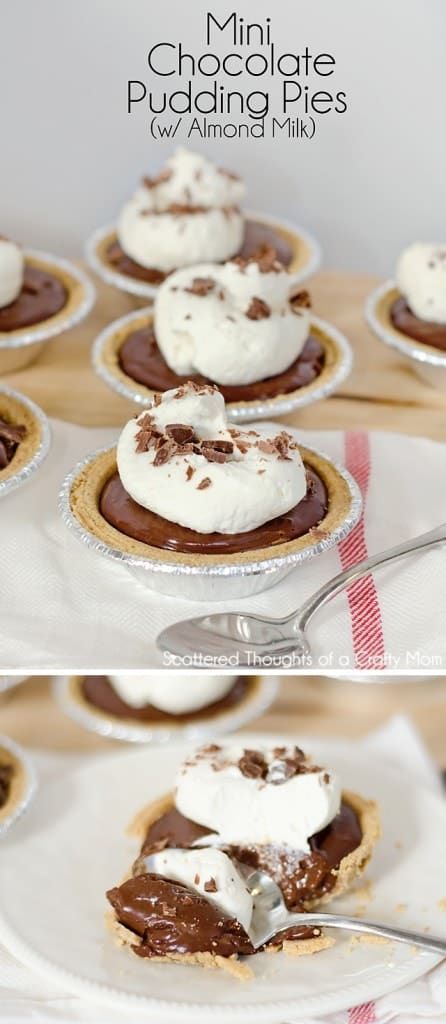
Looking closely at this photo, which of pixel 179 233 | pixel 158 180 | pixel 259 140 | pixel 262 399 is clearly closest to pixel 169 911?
pixel 262 399

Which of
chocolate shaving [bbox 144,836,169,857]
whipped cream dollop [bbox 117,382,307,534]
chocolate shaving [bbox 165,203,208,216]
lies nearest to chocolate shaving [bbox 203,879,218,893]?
chocolate shaving [bbox 144,836,169,857]

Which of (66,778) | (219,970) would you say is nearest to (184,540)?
(219,970)

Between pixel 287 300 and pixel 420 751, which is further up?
pixel 287 300

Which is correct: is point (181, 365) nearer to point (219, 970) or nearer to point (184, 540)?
point (184, 540)

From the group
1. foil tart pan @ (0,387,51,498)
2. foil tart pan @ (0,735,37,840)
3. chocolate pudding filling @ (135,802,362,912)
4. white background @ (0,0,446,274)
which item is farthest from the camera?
white background @ (0,0,446,274)

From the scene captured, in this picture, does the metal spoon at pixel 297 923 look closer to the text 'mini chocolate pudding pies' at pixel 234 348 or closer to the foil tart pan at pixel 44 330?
the text 'mini chocolate pudding pies' at pixel 234 348

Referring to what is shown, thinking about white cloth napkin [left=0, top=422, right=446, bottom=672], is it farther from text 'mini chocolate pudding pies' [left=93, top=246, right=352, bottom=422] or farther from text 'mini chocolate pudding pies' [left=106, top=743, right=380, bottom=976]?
text 'mini chocolate pudding pies' [left=106, top=743, right=380, bottom=976]
